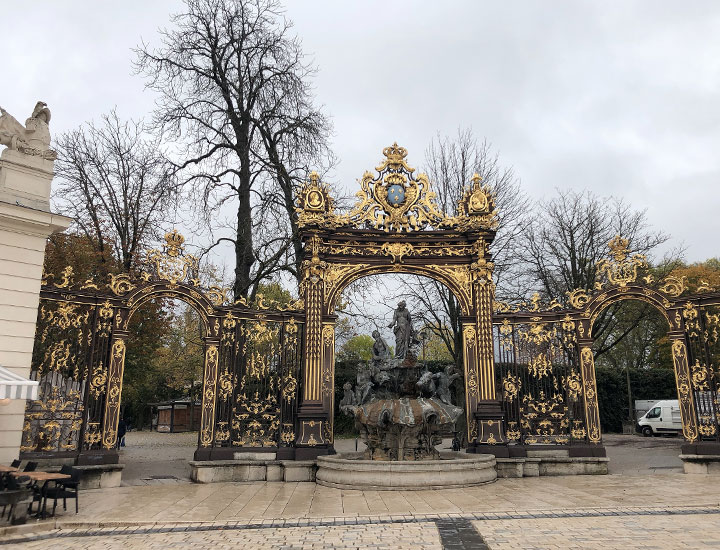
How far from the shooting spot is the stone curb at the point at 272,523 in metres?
6.47

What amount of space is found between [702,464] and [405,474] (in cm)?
614

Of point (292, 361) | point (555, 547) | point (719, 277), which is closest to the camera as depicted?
point (555, 547)

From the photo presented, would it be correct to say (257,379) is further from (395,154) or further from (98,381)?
(395,154)

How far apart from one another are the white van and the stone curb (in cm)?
1668

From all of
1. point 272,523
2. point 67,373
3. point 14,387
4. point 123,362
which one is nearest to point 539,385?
point 272,523

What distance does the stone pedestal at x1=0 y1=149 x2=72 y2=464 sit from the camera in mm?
8242

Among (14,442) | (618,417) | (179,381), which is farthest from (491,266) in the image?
(179,381)

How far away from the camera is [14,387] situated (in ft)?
22.9

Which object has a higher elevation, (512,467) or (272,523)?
(512,467)

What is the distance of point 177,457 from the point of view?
15.4 meters

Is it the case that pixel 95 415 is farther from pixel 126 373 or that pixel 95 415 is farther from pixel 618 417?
pixel 618 417

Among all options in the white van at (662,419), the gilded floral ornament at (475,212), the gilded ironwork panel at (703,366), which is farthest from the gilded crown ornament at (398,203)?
the white van at (662,419)

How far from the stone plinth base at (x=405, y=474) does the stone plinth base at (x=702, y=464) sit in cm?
422

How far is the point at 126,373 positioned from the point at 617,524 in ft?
45.8
